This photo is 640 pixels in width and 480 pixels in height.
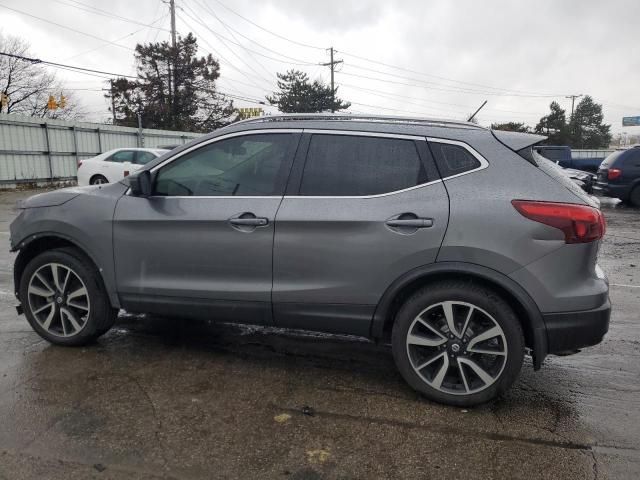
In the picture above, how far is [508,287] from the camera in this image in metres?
3.06

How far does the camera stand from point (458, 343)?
3.20m

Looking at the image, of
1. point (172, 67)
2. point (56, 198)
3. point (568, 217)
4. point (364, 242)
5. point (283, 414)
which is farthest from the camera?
point (172, 67)

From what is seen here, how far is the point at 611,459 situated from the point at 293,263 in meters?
2.08

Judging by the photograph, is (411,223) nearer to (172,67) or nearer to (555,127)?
(172,67)

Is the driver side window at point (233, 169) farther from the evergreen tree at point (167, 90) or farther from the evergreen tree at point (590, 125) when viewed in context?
the evergreen tree at point (590, 125)

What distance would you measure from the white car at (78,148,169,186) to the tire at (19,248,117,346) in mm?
12722

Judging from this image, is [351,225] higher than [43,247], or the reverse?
[351,225]

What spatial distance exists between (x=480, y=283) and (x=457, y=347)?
417 mm

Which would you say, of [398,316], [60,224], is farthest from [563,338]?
[60,224]

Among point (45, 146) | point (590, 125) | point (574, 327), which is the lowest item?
point (574, 327)

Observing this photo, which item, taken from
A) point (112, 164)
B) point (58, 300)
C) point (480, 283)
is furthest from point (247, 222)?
point (112, 164)

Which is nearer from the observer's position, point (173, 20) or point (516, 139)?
point (516, 139)

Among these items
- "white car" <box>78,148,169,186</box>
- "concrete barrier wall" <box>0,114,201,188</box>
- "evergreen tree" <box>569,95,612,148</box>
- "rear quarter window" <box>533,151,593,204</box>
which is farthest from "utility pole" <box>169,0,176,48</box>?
"evergreen tree" <box>569,95,612,148</box>

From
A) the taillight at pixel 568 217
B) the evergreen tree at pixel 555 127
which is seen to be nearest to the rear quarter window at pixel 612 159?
the taillight at pixel 568 217
